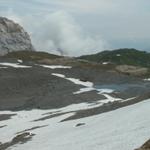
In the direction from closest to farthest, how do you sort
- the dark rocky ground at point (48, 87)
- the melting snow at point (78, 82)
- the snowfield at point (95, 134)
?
the snowfield at point (95, 134), the dark rocky ground at point (48, 87), the melting snow at point (78, 82)

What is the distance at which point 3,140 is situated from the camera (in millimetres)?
43188

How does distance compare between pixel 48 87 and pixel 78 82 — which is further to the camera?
pixel 78 82

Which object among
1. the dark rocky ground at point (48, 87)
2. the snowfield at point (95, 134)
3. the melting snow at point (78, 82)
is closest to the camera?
the snowfield at point (95, 134)

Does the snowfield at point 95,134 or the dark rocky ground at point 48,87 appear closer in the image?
the snowfield at point 95,134

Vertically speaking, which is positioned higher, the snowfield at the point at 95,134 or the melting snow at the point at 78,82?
the melting snow at the point at 78,82

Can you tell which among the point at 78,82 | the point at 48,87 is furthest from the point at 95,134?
the point at 78,82

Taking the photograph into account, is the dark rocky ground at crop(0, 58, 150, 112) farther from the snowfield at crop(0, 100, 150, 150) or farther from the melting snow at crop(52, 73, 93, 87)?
the snowfield at crop(0, 100, 150, 150)

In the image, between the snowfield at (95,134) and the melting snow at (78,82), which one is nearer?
the snowfield at (95,134)

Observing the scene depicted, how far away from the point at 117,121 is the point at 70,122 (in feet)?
28.3

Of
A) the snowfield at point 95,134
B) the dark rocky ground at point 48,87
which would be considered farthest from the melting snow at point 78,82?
the snowfield at point 95,134

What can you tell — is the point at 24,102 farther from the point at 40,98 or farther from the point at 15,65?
the point at 15,65

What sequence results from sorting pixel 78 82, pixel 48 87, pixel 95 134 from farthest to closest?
pixel 78 82, pixel 48 87, pixel 95 134

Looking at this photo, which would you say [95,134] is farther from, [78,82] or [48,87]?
[78,82]

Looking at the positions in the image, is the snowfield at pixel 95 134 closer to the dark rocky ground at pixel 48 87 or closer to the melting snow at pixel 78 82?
the dark rocky ground at pixel 48 87
